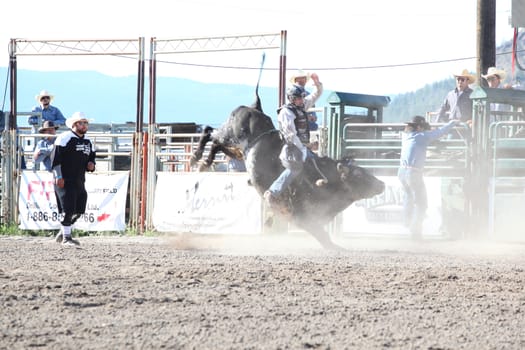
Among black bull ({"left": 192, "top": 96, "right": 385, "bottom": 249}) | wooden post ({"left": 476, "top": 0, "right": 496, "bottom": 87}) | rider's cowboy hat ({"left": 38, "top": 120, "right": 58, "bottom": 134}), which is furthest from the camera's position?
rider's cowboy hat ({"left": 38, "top": 120, "right": 58, "bottom": 134})

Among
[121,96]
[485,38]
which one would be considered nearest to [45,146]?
[485,38]

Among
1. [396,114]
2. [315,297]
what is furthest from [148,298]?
[396,114]

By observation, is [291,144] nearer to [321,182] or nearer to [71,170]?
[321,182]

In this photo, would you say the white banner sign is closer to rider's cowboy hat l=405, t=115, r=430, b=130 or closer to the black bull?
the black bull

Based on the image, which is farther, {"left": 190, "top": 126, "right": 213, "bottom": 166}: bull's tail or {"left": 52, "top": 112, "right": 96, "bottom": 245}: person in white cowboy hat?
{"left": 52, "top": 112, "right": 96, "bottom": 245}: person in white cowboy hat

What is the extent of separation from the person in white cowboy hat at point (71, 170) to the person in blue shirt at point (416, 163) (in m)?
4.57

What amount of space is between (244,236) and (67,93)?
37.4 m

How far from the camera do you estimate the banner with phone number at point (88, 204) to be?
15539 mm

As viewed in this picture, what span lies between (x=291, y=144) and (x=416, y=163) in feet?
7.92

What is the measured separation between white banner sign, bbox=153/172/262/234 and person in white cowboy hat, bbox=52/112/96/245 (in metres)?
2.65

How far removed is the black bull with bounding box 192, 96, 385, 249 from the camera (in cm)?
1171

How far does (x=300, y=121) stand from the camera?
11586 mm

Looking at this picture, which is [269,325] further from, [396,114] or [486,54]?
[396,114]

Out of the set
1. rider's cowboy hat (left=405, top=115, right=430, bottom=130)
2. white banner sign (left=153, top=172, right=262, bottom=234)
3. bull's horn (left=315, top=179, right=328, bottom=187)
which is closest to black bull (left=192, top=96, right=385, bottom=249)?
bull's horn (left=315, top=179, right=328, bottom=187)
